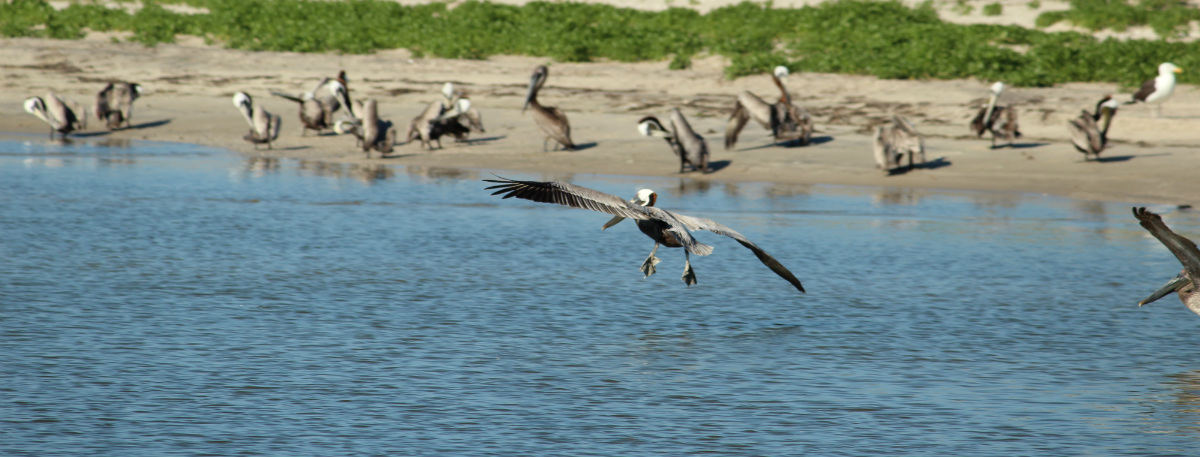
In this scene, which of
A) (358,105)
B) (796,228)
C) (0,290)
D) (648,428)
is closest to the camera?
(648,428)

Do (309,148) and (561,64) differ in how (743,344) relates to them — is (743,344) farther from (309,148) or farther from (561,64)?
(561,64)

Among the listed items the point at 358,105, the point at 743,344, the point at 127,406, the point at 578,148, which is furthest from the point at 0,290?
the point at 358,105

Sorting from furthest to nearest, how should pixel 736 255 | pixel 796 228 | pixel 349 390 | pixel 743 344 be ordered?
pixel 796 228
pixel 736 255
pixel 743 344
pixel 349 390

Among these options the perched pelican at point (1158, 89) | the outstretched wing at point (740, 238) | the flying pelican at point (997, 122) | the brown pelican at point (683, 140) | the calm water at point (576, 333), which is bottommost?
the calm water at point (576, 333)

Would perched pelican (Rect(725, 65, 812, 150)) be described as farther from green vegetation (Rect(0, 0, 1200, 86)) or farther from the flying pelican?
green vegetation (Rect(0, 0, 1200, 86))

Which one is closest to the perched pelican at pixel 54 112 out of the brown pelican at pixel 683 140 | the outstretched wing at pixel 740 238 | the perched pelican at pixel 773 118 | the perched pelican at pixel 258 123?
the perched pelican at pixel 258 123

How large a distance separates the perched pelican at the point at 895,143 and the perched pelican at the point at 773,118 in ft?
5.57

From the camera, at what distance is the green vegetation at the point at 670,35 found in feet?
66.2

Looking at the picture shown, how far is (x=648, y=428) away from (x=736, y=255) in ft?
17.3

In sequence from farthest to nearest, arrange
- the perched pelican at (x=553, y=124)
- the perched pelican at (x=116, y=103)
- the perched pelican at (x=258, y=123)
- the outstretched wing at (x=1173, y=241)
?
the perched pelican at (x=116, y=103) < the perched pelican at (x=258, y=123) < the perched pelican at (x=553, y=124) < the outstretched wing at (x=1173, y=241)

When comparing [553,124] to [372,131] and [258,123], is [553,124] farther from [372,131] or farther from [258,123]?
[258,123]

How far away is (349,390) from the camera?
6.50 meters

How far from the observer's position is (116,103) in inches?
795

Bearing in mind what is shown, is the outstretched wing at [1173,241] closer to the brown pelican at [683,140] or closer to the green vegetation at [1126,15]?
the brown pelican at [683,140]
